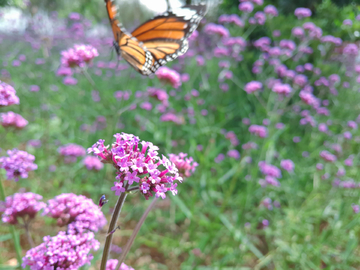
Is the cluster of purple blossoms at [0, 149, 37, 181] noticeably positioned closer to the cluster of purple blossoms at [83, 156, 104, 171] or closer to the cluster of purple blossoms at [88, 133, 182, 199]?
the cluster of purple blossoms at [88, 133, 182, 199]

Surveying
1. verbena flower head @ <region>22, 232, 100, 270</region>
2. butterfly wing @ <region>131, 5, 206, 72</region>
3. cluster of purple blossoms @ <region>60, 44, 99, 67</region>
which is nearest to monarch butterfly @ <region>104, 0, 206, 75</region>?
butterfly wing @ <region>131, 5, 206, 72</region>

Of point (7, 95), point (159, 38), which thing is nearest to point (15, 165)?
point (7, 95)

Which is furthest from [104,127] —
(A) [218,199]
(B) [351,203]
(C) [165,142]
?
(B) [351,203]

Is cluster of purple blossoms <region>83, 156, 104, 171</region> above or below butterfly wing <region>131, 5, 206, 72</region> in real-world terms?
below

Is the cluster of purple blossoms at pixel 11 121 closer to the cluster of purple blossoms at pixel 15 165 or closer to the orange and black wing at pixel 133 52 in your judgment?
the cluster of purple blossoms at pixel 15 165

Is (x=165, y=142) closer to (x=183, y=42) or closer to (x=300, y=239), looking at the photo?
(x=183, y=42)

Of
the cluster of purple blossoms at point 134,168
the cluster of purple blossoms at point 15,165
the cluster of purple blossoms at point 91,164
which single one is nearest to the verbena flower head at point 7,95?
the cluster of purple blossoms at point 15,165

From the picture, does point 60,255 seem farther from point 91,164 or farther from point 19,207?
point 91,164
